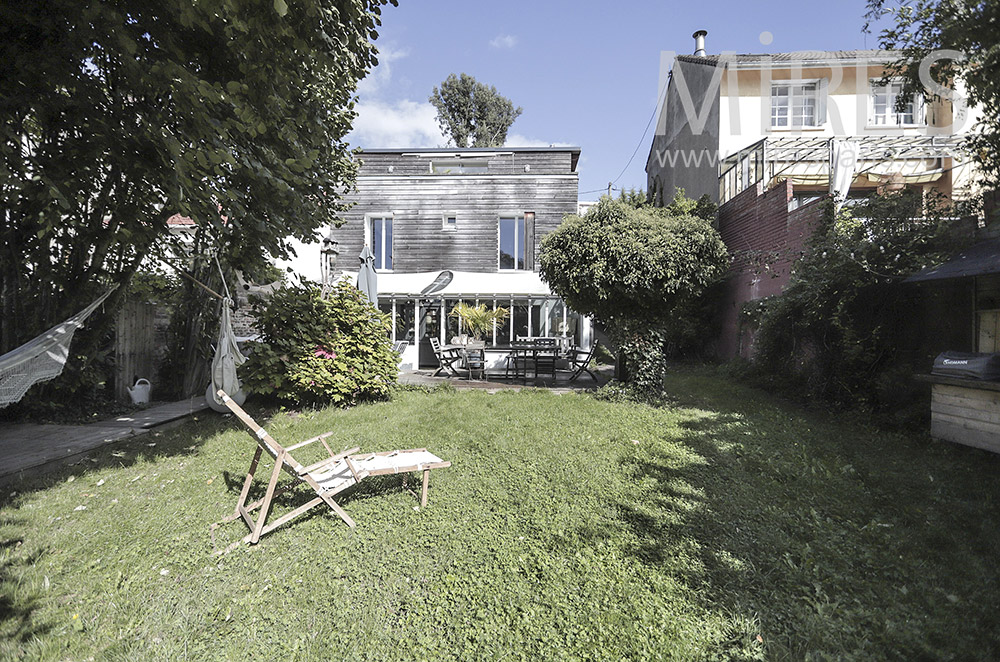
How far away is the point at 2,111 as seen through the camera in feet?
13.2

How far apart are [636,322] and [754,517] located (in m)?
4.73

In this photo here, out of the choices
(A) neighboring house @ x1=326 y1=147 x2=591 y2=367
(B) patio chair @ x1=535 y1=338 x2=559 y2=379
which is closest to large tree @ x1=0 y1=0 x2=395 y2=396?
(B) patio chair @ x1=535 y1=338 x2=559 y2=379

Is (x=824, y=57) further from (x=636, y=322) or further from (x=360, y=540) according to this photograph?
(x=360, y=540)

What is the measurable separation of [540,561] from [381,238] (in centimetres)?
1593

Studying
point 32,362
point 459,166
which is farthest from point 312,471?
point 459,166

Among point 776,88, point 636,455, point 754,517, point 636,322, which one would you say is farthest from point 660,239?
point 776,88

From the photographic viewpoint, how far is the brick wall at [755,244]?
9.87 m

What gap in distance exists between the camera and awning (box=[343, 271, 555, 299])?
14.1m

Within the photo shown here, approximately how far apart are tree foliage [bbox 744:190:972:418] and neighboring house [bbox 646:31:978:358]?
3609 mm

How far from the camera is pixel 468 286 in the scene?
14367 millimetres

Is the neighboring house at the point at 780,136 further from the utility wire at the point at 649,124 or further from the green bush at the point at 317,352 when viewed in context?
the green bush at the point at 317,352

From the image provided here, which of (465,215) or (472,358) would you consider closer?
(472,358)

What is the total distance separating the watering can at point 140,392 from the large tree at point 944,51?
12215 mm

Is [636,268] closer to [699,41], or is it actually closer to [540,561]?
[540,561]
